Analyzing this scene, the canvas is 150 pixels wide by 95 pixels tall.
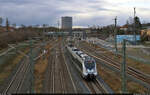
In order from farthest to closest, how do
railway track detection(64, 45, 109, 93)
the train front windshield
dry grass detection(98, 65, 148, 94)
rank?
the train front windshield
dry grass detection(98, 65, 148, 94)
railway track detection(64, 45, 109, 93)

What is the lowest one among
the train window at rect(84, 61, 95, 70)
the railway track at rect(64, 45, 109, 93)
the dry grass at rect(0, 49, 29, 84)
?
the dry grass at rect(0, 49, 29, 84)

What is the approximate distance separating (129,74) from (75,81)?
9490 mm

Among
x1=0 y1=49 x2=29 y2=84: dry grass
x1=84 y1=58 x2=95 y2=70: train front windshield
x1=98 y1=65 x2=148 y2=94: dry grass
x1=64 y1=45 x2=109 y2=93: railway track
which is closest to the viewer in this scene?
x1=64 y1=45 x2=109 y2=93: railway track

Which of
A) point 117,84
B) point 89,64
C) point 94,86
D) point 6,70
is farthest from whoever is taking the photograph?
point 6,70

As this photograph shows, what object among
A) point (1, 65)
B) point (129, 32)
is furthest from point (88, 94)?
point (129, 32)

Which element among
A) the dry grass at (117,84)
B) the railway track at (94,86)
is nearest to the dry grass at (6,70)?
the railway track at (94,86)

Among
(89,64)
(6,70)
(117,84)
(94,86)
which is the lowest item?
(6,70)

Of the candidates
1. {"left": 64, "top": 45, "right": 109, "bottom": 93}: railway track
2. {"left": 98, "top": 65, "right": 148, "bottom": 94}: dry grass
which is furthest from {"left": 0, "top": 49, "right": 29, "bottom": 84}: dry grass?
{"left": 98, "top": 65, "right": 148, "bottom": 94}: dry grass

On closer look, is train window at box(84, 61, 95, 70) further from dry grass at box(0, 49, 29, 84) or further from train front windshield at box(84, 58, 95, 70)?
dry grass at box(0, 49, 29, 84)

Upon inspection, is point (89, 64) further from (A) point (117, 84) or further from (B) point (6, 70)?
(B) point (6, 70)

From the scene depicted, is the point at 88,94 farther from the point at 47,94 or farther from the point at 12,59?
the point at 12,59

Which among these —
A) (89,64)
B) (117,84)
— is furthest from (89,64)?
(117,84)

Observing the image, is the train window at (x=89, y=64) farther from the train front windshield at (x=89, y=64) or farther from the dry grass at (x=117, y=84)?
the dry grass at (x=117, y=84)

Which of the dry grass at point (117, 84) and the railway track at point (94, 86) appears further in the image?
the dry grass at point (117, 84)
